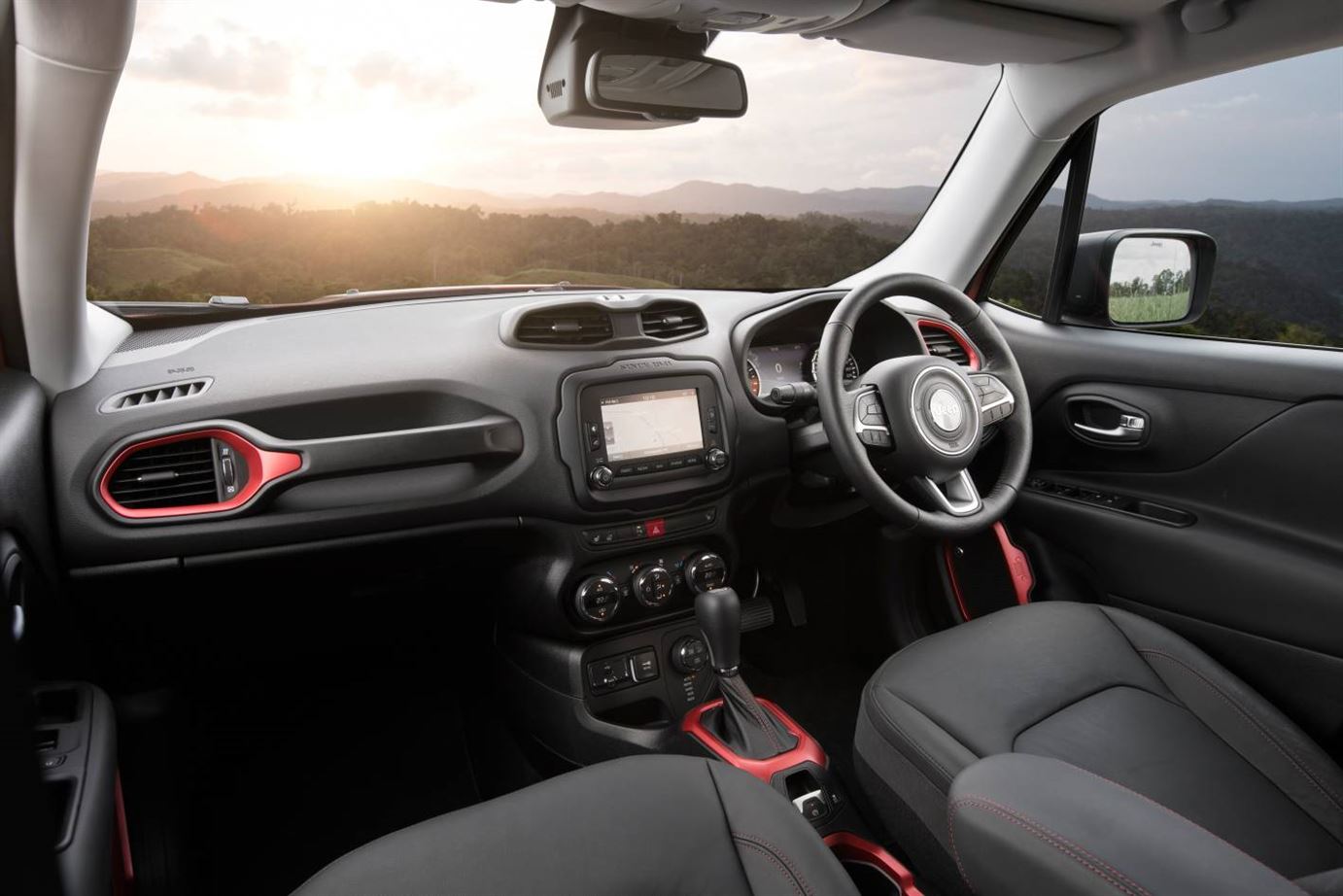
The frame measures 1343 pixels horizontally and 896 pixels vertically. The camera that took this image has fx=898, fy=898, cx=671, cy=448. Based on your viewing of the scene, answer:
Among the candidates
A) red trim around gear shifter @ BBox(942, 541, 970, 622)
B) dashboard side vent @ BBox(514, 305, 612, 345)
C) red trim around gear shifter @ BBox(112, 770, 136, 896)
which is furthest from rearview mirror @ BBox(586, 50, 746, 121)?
red trim around gear shifter @ BBox(112, 770, 136, 896)

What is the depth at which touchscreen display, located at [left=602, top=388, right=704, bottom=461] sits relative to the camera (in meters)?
2.21

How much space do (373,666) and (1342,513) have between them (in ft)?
8.35

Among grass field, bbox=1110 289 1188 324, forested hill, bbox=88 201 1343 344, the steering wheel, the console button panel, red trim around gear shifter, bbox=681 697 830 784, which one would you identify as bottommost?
red trim around gear shifter, bbox=681 697 830 784

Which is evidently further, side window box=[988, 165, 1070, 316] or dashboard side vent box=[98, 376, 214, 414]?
side window box=[988, 165, 1070, 316]

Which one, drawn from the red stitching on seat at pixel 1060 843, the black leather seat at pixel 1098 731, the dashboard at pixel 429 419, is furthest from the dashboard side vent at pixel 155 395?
the red stitching on seat at pixel 1060 843

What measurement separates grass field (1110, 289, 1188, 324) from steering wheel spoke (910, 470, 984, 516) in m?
0.82

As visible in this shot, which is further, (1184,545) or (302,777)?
(302,777)

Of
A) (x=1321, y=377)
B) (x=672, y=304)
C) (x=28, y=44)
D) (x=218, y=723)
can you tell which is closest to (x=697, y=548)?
(x=672, y=304)

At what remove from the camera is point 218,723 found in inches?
97.0

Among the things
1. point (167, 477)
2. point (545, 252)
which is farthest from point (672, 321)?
point (167, 477)

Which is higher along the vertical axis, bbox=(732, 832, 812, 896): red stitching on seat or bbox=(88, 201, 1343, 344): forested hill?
bbox=(88, 201, 1343, 344): forested hill

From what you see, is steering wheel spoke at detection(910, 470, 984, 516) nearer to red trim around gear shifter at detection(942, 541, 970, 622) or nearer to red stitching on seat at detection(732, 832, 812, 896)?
red trim around gear shifter at detection(942, 541, 970, 622)

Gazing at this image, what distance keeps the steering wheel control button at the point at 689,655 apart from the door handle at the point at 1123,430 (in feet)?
4.16

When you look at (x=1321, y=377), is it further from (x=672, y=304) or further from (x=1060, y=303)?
(x=672, y=304)
